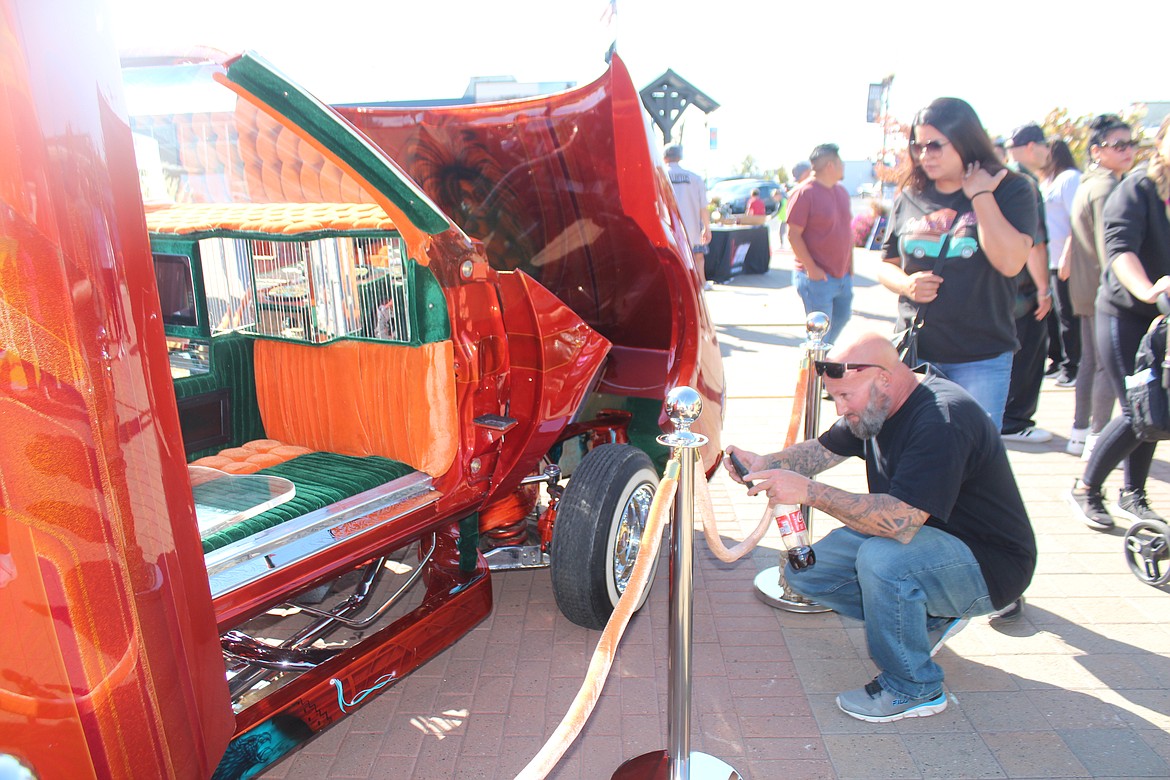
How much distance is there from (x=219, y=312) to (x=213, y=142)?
0.63 m

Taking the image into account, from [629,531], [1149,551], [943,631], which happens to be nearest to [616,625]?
[629,531]

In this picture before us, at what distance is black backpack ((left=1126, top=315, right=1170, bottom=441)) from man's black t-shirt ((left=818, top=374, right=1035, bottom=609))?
3.57 feet

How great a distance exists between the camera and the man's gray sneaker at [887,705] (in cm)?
280

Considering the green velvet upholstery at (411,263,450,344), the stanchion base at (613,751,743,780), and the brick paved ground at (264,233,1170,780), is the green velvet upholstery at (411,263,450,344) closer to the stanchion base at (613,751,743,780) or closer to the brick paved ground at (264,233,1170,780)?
the brick paved ground at (264,233,1170,780)

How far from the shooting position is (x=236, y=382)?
10.9 feet

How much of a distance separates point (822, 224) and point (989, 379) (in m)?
3.01

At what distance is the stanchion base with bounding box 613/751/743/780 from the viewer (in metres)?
2.49

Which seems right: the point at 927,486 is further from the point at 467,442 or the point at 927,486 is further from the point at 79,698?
the point at 79,698

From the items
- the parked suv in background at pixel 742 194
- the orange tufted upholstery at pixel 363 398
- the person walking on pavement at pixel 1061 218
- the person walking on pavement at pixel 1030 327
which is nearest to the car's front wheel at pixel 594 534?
the orange tufted upholstery at pixel 363 398

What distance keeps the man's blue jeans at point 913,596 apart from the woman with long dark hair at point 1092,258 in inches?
87.7

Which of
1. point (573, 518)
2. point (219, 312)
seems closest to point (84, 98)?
point (219, 312)

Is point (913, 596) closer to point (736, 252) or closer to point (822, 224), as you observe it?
point (822, 224)

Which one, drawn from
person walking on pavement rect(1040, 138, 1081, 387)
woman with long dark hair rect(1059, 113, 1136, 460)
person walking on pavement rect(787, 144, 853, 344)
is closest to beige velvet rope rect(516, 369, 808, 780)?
woman with long dark hair rect(1059, 113, 1136, 460)

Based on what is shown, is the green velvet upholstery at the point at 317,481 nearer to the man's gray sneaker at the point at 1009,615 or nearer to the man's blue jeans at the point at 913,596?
the man's blue jeans at the point at 913,596
